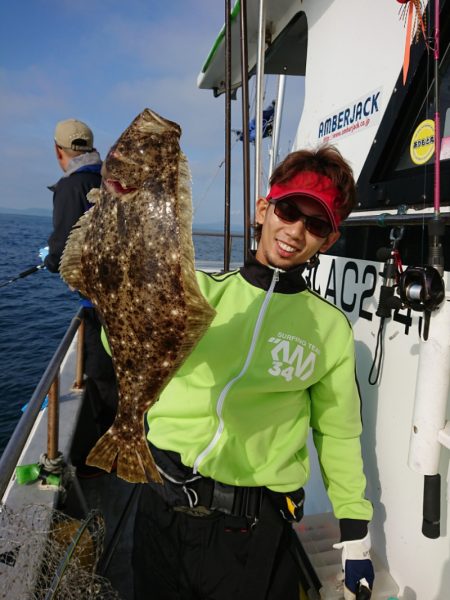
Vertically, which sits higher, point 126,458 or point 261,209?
point 261,209

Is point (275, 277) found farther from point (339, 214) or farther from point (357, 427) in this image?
point (357, 427)

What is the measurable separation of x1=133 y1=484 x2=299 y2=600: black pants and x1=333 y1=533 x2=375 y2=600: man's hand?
28 centimetres

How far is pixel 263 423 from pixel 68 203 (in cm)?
262

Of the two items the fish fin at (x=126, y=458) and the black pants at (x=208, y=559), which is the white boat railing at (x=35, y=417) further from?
the black pants at (x=208, y=559)

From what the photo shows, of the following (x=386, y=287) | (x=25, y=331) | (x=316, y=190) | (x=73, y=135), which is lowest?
(x=25, y=331)

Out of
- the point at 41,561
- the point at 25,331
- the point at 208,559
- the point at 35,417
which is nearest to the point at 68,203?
the point at 35,417

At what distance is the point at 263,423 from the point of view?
1.99m

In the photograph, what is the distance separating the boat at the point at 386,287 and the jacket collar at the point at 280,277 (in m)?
0.46

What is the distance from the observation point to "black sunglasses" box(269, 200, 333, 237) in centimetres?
198

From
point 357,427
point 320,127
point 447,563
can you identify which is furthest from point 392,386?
point 320,127

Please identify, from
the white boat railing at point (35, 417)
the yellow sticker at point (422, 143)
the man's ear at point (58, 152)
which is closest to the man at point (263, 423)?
the yellow sticker at point (422, 143)

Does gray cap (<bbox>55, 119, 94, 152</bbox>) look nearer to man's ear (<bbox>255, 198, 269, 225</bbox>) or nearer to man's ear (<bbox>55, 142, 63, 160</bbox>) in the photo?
man's ear (<bbox>55, 142, 63, 160</bbox>)

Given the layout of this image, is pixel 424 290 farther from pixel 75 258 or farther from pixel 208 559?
pixel 208 559

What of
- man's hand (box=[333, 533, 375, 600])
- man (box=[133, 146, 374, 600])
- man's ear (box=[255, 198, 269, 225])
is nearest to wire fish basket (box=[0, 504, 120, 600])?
man (box=[133, 146, 374, 600])
